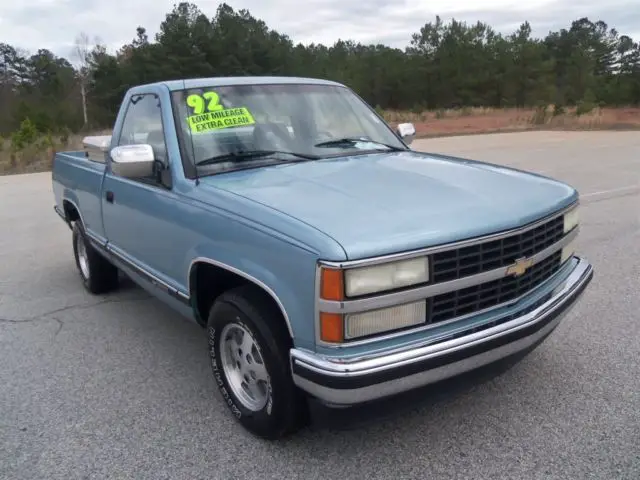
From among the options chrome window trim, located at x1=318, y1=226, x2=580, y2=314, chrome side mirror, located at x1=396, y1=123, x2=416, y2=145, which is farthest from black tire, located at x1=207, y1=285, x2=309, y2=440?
chrome side mirror, located at x1=396, y1=123, x2=416, y2=145

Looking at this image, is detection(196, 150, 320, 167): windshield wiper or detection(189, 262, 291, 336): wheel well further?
detection(196, 150, 320, 167): windshield wiper

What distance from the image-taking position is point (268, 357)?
2.73 meters

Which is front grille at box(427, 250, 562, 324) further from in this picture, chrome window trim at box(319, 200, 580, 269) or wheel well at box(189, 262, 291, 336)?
wheel well at box(189, 262, 291, 336)

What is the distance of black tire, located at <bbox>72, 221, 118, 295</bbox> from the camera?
5302 millimetres

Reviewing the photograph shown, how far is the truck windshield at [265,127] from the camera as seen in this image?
3592 mm

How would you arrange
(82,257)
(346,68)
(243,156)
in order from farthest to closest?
(346,68)
(82,257)
(243,156)

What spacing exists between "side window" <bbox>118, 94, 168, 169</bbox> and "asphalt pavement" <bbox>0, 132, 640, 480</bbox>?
1421mm

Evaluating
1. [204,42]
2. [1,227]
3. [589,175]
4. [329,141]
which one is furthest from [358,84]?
[329,141]

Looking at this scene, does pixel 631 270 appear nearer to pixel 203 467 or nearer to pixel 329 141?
pixel 329 141

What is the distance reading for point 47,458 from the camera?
9.62 ft

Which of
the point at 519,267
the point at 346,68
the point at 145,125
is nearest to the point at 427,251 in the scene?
the point at 519,267

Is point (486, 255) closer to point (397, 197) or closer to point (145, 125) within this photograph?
point (397, 197)

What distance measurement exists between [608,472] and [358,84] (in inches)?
2528

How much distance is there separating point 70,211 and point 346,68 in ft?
213
